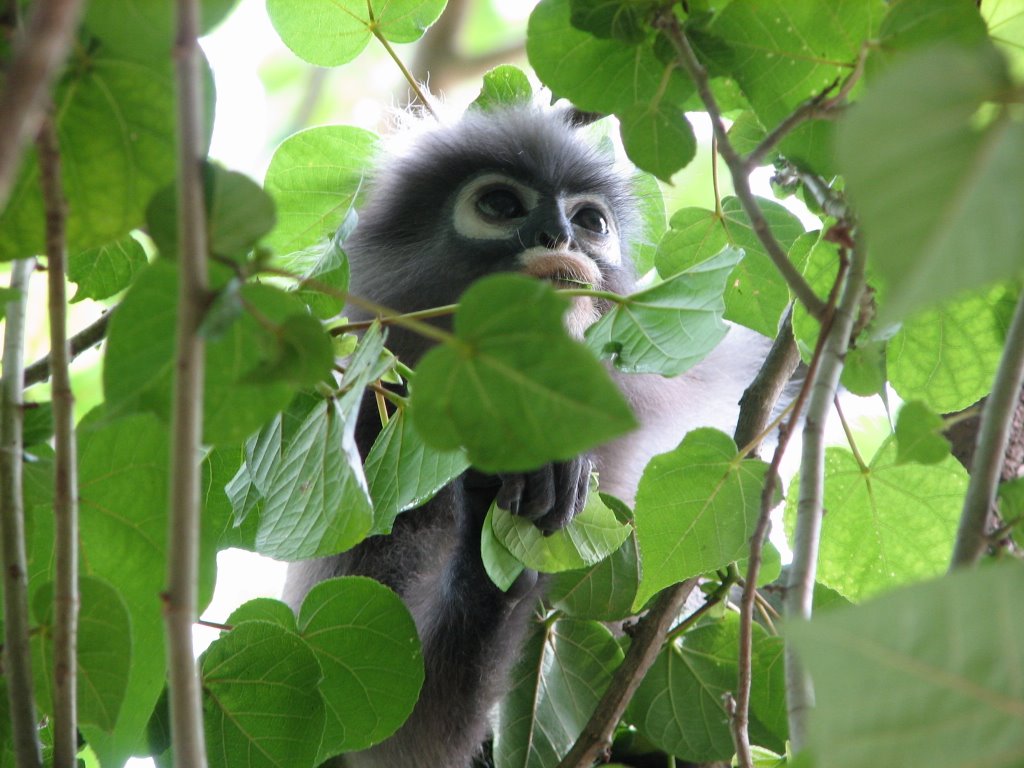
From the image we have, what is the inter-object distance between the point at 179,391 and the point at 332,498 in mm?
368

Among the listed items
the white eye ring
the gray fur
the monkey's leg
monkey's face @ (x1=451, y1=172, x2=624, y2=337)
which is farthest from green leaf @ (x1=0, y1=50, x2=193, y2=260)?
the white eye ring

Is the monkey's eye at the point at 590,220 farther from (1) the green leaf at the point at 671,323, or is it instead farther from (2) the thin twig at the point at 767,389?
(1) the green leaf at the point at 671,323

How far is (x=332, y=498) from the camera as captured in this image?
85 centimetres

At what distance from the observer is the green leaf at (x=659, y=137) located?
35.6 inches

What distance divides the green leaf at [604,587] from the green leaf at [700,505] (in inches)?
14.4

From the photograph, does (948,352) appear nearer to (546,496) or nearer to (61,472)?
(546,496)

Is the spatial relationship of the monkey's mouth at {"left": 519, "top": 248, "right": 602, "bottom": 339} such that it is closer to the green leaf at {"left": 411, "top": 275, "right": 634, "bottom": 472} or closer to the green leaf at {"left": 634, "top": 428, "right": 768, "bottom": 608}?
the green leaf at {"left": 634, "top": 428, "right": 768, "bottom": 608}

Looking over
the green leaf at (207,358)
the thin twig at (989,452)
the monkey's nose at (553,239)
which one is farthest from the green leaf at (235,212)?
the monkey's nose at (553,239)

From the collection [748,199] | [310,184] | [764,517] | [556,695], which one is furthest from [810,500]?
[310,184]

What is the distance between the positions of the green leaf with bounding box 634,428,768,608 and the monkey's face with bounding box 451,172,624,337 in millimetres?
885

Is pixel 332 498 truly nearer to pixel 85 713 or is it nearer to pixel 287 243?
pixel 85 713

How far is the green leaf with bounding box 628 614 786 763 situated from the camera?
4.56 ft

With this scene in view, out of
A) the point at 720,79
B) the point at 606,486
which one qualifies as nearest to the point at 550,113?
the point at 606,486

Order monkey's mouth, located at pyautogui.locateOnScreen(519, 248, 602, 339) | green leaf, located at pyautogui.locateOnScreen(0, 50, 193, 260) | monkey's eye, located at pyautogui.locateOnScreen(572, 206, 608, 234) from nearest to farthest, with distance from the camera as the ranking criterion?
1. green leaf, located at pyautogui.locateOnScreen(0, 50, 193, 260)
2. monkey's mouth, located at pyautogui.locateOnScreen(519, 248, 602, 339)
3. monkey's eye, located at pyautogui.locateOnScreen(572, 206, 608, 234)
